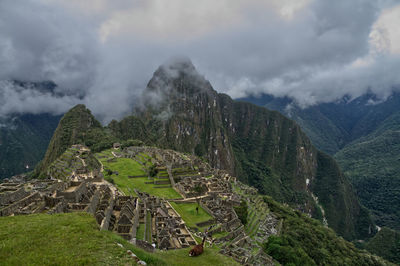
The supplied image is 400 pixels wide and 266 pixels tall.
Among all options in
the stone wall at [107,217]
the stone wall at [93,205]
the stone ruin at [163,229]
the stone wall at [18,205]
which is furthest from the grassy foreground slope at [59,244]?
the stone ruin at [163,229]

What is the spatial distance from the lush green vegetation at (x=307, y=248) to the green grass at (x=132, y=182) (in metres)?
21.6

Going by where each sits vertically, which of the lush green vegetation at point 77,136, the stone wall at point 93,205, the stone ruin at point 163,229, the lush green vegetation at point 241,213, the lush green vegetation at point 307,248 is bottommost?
the lush green vegetation at point 307,248

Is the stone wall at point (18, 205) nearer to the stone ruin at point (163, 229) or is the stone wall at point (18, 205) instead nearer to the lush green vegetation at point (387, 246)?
the stone ruin at point (163, 229)

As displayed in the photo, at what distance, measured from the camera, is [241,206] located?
4412 centimetres

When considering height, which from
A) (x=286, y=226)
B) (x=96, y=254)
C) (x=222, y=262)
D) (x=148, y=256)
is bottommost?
(x=286, y=226)

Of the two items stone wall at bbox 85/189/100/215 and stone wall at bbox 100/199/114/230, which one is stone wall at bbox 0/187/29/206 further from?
stone wall at bbox 100/199/114/230

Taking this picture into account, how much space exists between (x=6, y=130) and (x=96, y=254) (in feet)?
645

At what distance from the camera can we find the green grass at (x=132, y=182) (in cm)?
4343

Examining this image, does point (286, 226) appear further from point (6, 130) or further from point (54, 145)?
point (6, 130)

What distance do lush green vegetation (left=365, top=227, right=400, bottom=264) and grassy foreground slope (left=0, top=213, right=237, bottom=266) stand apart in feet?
367

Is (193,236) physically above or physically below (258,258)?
above

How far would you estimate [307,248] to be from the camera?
49.7 meters

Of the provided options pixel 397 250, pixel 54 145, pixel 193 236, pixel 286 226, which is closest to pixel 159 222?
pixel 193 236

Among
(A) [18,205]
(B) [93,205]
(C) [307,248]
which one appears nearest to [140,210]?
(B) [93,205]
